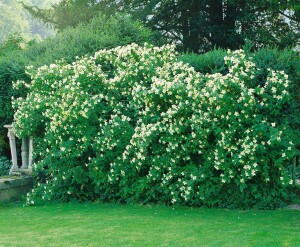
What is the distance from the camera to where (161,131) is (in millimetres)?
8383

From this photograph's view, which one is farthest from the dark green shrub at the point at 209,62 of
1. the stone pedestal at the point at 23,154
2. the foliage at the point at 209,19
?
the foliage at the point at 209,19

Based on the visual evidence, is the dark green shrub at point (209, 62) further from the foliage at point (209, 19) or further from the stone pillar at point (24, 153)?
the foliage at point (209, 19)

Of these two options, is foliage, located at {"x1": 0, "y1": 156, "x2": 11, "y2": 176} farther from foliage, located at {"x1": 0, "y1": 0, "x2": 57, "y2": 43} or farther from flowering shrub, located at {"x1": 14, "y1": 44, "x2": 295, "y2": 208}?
foliage, located at {"x1": 0, "y1": 0, "x2": 57, "y2": 43}

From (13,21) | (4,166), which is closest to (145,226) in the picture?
(4,166)

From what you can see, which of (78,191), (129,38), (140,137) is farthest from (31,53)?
(140,137)

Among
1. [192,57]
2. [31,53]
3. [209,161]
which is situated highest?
[31,53]

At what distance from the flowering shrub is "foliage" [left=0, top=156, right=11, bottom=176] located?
189 cm

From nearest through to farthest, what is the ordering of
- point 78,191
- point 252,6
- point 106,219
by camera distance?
point 106,219
point 78,191
point 252,6

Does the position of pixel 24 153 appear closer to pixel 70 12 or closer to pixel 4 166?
pixel 4 166

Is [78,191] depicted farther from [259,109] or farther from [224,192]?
[259,109]

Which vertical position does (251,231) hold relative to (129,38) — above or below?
below

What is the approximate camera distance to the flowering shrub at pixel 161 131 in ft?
26.4

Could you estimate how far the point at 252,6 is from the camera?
1880 centimetres

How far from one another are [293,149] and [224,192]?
127cm
